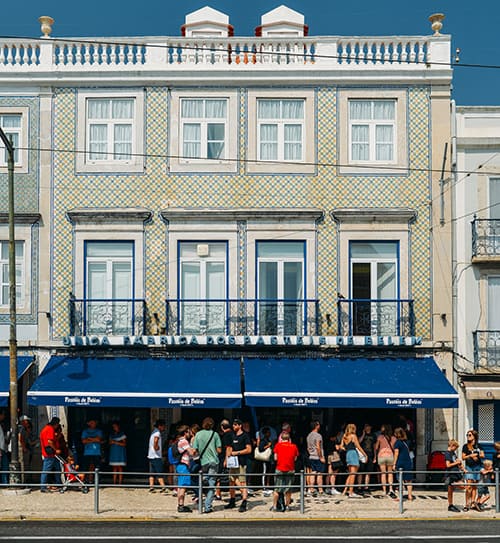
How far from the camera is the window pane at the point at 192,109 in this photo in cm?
2167

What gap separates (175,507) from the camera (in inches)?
688

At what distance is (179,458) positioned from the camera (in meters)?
17.6

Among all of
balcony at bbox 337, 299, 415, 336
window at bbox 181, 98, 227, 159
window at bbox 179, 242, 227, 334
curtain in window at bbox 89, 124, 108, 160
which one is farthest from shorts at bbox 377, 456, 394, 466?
curtain in window at bbox 89, 124, 108, 160

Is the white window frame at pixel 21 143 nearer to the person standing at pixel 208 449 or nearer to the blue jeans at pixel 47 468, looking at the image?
the blue jeans at pixel 47 468

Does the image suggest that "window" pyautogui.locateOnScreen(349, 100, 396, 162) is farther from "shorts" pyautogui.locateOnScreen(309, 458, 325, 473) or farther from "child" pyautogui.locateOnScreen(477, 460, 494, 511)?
"child" pyautogui.locateOnScreen(477, 460, 494, 511)

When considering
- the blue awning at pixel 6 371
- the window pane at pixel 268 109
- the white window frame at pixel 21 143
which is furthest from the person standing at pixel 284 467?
the white window frame at pixel 21 143

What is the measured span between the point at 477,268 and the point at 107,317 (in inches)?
327

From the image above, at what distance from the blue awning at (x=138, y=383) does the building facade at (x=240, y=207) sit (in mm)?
284

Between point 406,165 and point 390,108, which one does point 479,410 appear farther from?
point 390,108

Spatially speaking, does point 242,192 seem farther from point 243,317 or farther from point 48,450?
point 48,450

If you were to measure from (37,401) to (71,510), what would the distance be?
3047 millimetres

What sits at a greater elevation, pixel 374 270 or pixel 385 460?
pixel 374 270

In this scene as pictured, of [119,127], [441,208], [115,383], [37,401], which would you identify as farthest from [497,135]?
[37,401]

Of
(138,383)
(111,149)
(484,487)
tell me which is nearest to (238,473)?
(138,383)
